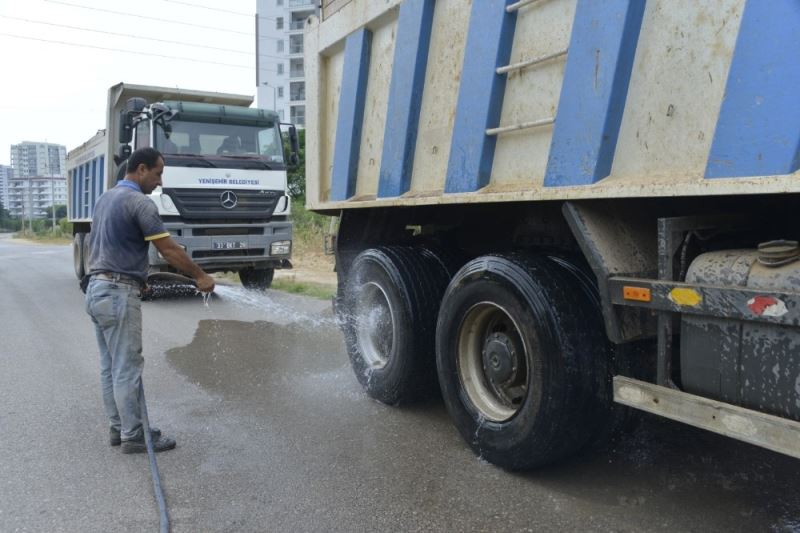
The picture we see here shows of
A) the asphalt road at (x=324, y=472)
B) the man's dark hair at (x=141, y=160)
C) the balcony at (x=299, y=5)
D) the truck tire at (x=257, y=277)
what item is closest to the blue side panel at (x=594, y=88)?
the asphalt road at (x=324, y=472)

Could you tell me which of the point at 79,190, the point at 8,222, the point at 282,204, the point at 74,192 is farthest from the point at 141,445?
the point at 8,222

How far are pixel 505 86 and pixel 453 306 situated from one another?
4.11 feet

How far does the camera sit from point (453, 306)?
3.88 metres

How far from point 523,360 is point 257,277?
28.5ft

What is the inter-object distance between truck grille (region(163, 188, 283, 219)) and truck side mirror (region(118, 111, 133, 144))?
127 centimetres

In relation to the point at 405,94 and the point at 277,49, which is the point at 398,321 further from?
the point at 277,49

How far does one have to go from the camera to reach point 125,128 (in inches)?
396

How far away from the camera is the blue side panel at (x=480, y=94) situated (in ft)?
11.5

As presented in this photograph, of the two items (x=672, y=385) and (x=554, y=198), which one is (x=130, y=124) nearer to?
(x=554, y=198)

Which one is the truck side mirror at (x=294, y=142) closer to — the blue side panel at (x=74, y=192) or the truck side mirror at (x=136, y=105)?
the truck side mirror at (x=136, y=105)

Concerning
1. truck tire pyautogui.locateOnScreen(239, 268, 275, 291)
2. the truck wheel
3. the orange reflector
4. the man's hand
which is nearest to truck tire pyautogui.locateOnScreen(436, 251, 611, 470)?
the orange reflector

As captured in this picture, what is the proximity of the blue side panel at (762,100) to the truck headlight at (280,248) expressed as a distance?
8683 mm

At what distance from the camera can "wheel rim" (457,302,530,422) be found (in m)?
3.67

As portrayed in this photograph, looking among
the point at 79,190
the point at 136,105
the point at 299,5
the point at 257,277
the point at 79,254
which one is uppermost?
the point at 299,5
